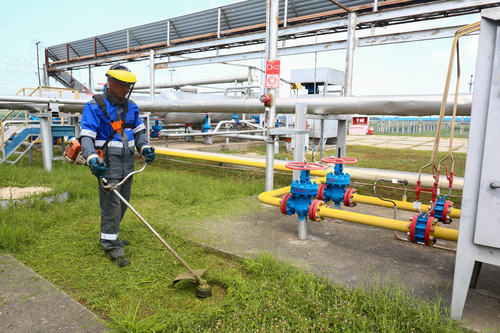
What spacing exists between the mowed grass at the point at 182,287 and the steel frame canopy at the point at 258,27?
4.97 m

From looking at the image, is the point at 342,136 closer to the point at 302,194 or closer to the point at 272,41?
the point at 272,41

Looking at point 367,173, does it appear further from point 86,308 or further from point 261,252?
point 86,308

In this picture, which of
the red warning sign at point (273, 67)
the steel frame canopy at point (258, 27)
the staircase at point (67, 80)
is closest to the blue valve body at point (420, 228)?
the red warning sign at point (273, 67)

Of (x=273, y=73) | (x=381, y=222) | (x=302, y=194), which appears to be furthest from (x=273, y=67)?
(x=381, y=222)

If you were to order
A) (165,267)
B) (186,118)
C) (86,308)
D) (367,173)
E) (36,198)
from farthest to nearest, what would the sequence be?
(186,118) < (367,173) < (36,198) < (165,267) < (86,308)

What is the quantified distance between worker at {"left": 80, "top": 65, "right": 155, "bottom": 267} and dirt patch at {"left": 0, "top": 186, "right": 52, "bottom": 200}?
203 centimetres

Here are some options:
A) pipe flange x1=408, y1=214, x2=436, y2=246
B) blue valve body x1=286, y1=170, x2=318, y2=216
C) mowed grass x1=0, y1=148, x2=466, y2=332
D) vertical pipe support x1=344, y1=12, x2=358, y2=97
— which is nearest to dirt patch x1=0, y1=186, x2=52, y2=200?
mowed grass x1=0, y1=148, x2=466, y2=332

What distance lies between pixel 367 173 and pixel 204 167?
3.95m

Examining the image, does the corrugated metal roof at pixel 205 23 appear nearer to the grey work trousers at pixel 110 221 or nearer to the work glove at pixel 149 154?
the work glove at pixel 149 154

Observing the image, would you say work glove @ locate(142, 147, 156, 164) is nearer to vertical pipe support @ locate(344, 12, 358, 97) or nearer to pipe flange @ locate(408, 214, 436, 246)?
pipe flange @ locate(408, 214, 436, 246)

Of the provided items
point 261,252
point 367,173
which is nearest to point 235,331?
point 261,252

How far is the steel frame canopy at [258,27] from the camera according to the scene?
6188mm

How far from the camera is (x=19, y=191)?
4590 millimetres

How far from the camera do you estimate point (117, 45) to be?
13.9 metres
